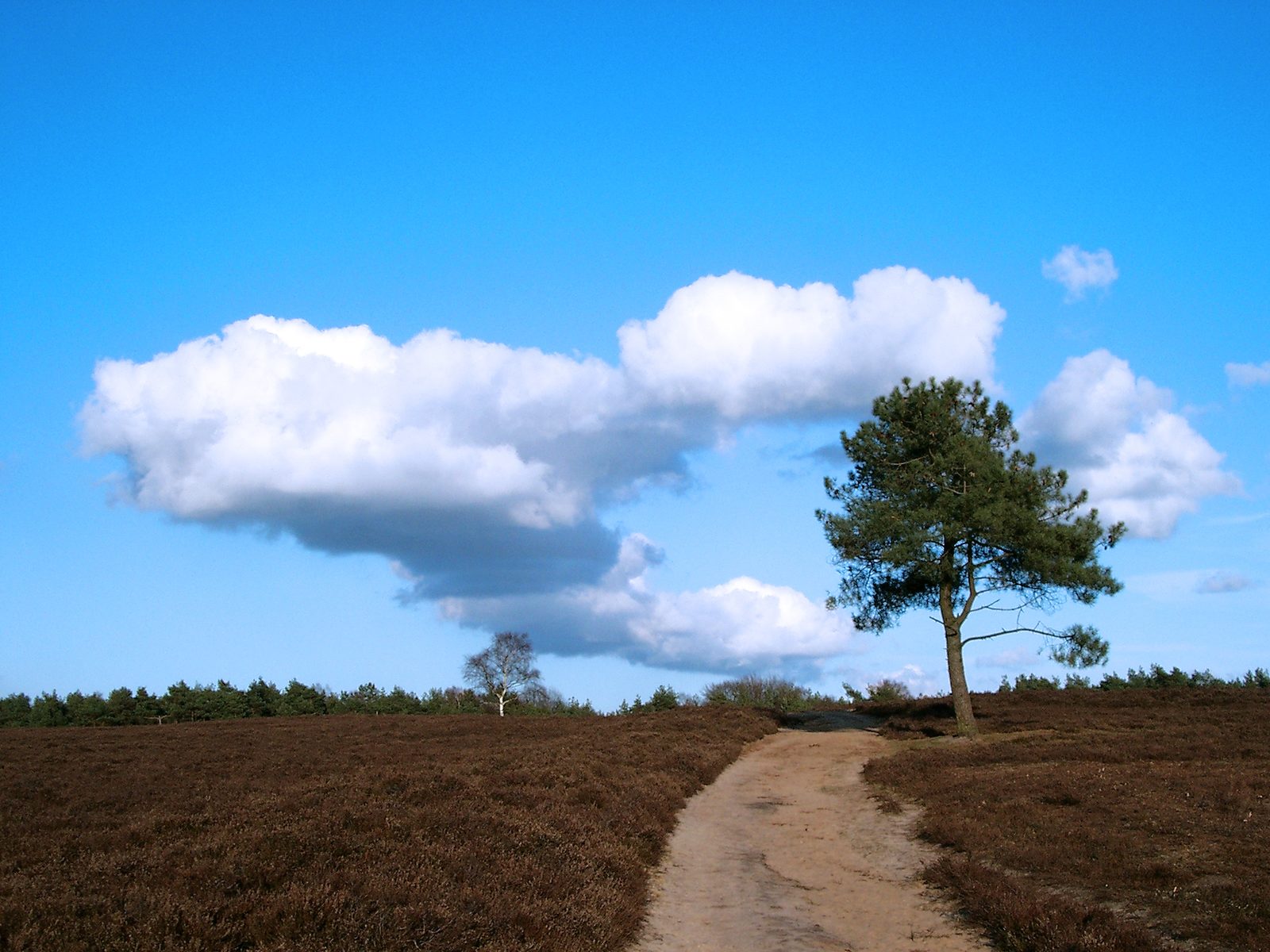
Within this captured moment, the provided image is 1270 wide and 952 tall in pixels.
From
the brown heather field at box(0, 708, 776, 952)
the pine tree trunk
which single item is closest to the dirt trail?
the brown heather field at box(0, 708, 776, 952)

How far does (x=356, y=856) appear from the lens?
34.3 feet

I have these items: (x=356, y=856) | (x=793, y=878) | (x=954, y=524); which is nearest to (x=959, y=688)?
(x=954, y=524)

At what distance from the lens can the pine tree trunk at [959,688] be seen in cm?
3131

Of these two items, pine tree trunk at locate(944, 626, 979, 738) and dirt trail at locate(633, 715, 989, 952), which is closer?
dirt trail at locate(633, 715, 989, 952)

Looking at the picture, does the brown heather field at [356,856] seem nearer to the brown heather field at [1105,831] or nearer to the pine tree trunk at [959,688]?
the brown heather field at [1105,831]

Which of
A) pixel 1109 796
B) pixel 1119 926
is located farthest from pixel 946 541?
pixel 1119 926

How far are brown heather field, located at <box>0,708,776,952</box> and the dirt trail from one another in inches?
27.7

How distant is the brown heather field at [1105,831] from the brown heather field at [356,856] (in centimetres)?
542

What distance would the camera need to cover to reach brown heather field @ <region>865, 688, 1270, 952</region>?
1000cm

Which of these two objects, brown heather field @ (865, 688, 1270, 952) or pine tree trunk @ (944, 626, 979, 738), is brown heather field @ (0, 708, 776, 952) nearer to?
brown heather field @ (865, 688, 1270, 952)

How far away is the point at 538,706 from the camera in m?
80.3

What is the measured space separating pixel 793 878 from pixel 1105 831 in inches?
216

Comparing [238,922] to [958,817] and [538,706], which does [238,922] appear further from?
[538,706]

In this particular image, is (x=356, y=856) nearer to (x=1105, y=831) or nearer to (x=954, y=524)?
(x=1105, y=831)
